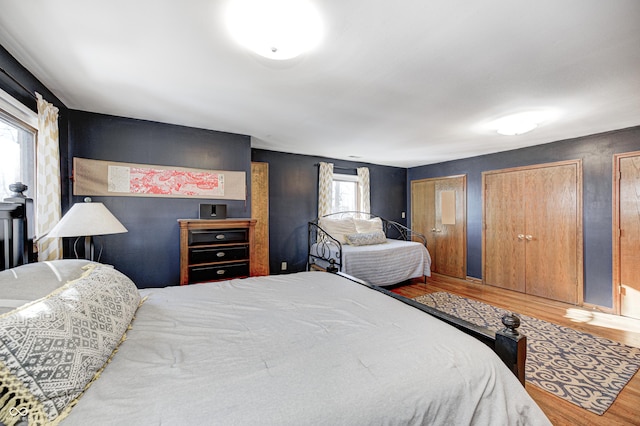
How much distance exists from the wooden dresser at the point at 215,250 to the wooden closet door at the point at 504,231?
404cm

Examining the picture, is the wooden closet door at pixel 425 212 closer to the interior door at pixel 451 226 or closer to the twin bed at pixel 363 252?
the interior door at pixel 451 226

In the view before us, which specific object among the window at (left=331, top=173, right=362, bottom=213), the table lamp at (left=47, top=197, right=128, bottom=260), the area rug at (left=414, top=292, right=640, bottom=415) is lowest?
the area rug at (left=414, top=292, right=640, bottom=415)

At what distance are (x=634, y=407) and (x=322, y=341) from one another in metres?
2.28

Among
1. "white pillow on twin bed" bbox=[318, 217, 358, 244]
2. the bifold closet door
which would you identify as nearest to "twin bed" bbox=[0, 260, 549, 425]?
"white pillow on twin bed" bbox=[318, 217, 358, 244]

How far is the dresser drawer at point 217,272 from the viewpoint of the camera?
9.76 ft

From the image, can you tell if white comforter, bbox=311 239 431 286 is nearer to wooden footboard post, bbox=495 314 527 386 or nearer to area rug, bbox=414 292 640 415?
area rug, bbox=414 292 640 415

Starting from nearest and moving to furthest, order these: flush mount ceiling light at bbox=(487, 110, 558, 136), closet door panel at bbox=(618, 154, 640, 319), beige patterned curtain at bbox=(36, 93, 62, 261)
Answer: beige patterned curtain at bbox=(36, 93, 62, 261)
flush mount ceiling light at bbox=(487, 110, 558, 136)
closet door panel at bbox=(618, 154, 640, 319)

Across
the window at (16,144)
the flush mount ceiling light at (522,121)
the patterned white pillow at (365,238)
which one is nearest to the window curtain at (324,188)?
the patterned white pillow at (365,238)

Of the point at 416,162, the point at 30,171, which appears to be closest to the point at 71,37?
the point at 30,171

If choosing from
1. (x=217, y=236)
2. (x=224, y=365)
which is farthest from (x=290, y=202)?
(x=224, y=365)

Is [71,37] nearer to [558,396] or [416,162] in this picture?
[558,396]

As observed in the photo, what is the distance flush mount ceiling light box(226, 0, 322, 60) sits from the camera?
1317mm

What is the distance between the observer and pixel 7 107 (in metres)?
1.85

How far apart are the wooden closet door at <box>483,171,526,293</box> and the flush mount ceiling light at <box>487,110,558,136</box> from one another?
152 centimetres
